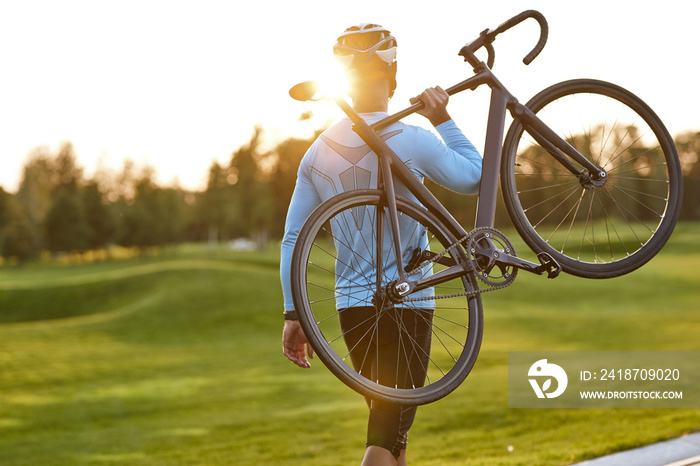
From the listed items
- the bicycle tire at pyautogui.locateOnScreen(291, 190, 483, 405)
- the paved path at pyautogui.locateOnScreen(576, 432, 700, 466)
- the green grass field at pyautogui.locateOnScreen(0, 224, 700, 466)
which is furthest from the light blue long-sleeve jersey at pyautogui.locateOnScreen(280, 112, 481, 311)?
the green grass field at pyautogui.locateOnScreen(0, 224, 700, 466)

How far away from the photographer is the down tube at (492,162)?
113 inches

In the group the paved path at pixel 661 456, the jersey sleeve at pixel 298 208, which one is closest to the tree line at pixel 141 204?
the paved path at pixel 661 456

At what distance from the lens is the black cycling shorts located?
2.90m

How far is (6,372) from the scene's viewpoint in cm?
1886

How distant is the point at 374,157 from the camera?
113 inches

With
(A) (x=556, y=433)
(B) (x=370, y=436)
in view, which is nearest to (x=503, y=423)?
(A) (x=556, y=433)

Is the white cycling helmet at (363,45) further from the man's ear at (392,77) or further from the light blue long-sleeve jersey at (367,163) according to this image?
the light blue long-sleeve jersey at (367,163)

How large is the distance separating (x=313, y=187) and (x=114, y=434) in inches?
423

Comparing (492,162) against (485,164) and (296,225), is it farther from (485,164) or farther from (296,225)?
(296,225)

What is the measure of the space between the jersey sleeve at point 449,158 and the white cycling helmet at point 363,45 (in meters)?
0.37

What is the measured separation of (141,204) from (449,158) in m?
65.1

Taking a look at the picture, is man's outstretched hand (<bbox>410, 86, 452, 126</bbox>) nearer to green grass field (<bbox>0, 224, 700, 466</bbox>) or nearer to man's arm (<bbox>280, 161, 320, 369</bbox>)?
man's arm (<bbox>280, 161, 320, 369</bbox>)

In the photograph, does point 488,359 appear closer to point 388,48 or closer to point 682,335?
point 682,335

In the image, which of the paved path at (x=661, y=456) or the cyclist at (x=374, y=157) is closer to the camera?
the cyclist at (x=374, y=157)
